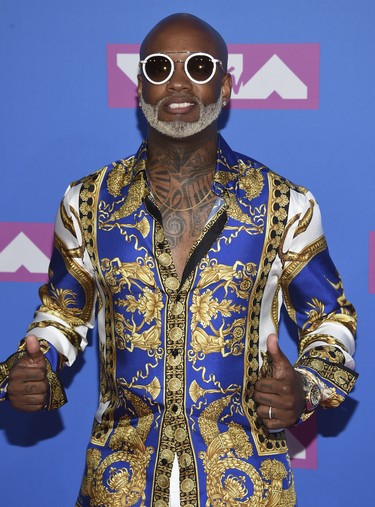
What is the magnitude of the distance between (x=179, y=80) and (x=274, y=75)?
0.56 metres

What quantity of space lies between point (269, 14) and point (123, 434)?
1217 mm

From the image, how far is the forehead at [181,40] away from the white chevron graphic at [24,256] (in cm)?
88

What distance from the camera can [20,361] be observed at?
199 cm

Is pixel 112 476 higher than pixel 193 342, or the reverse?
pixel 193 342

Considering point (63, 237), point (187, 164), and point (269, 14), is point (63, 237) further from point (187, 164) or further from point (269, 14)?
point (269, 14)

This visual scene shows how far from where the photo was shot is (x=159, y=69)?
2.11 metres

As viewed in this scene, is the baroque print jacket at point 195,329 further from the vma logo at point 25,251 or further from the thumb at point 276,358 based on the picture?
the vma logo at point 25,251

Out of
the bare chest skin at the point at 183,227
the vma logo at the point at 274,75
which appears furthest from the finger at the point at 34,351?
the vma logo at the point at 274,75

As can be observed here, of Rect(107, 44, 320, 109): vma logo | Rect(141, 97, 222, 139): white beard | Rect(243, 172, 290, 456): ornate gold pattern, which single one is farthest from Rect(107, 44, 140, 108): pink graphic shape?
Rect(243, 172, 290, 456): ornate gold pattern

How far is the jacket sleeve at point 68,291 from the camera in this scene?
84.8 inches

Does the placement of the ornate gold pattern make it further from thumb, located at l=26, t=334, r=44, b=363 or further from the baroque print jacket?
thumb, located at l=26, t=334, r=44, b=363

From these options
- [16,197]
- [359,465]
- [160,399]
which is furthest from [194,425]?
[16,197]

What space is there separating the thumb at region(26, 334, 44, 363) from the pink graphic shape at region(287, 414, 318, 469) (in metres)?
1.06

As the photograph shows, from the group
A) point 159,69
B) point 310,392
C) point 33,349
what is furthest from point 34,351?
point 159,69
